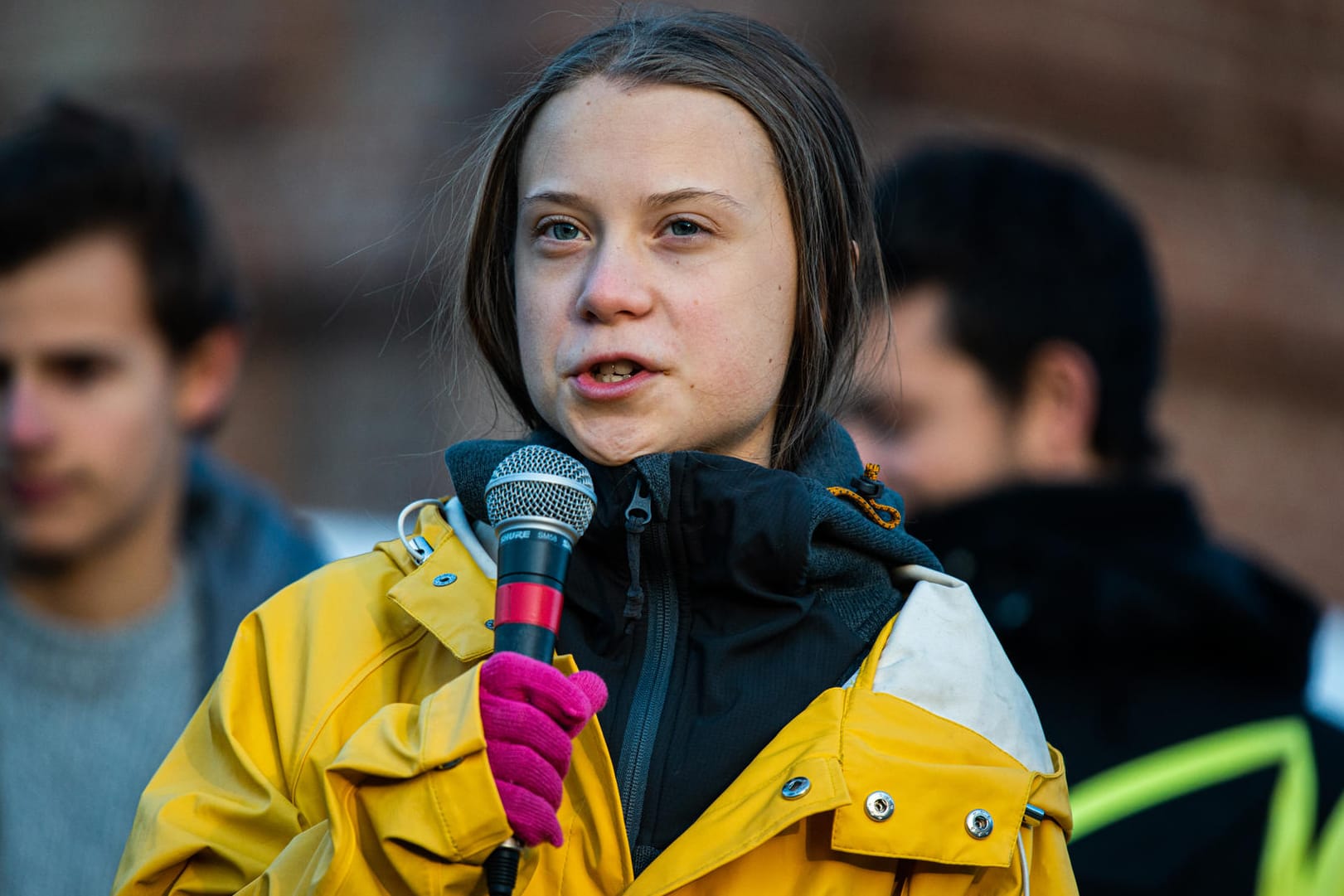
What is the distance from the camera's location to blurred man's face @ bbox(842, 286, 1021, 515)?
151 inches

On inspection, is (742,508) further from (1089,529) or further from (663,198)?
(1089,529)

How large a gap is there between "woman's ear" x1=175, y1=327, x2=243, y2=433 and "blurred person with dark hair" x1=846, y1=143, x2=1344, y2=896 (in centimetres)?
196

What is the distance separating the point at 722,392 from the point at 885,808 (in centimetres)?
62

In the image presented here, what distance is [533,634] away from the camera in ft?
6.46

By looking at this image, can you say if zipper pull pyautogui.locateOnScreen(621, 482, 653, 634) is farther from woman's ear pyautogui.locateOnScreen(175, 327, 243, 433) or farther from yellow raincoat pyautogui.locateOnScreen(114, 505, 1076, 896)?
woman's ear pyautogui.locateOnScreen(175, 327, 243, 433)

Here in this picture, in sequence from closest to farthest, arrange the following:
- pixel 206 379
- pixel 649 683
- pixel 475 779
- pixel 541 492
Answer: pixel 475 779 < pixel 541 492 < pixel 649 683 < pixel 206 379

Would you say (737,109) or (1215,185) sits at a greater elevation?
(1215,185)

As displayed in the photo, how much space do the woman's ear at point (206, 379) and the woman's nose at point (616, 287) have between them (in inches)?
105

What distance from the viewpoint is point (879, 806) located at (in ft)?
6.89

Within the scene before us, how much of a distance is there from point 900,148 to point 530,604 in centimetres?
688

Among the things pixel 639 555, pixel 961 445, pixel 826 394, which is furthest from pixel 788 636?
pixel 961 445

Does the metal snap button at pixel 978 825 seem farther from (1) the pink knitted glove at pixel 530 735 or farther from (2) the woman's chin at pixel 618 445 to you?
(2) the woman's chin at pixel 618 445

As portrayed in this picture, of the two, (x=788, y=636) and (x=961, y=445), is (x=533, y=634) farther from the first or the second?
(x=961, y=445)

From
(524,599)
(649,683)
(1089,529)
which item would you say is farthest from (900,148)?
(524,599)
